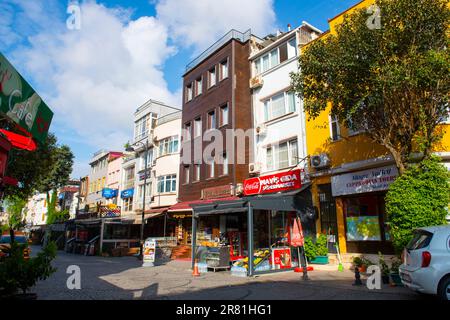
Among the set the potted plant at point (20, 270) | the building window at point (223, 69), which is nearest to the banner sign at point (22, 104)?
the potted plant at point (20, 270)

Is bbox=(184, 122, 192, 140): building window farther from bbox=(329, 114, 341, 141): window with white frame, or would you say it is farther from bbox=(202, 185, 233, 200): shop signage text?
bbox=(329, 114, 341, 141): window with white frame

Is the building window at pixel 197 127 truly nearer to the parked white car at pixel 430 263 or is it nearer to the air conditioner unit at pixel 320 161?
the air conditioner unit at pixel 320 161

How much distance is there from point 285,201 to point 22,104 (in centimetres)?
1022

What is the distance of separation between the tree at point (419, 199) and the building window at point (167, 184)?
1877 centimetres

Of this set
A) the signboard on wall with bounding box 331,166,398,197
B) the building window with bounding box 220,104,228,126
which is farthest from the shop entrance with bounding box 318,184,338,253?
the building window with bounding box 220,104,228,126

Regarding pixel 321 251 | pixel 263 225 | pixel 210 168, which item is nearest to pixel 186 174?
pixel 210 168

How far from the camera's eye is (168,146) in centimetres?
2819

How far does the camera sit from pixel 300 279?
37.8 ft

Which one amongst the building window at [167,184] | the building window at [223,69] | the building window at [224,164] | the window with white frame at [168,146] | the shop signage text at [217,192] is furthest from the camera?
the window with white frame at [168,146]

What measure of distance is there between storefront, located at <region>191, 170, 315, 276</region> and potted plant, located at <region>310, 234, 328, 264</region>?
70cm

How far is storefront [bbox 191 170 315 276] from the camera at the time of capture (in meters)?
13.1

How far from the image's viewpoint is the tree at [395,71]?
961cm

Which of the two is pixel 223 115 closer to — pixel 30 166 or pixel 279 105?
pixel 279 105
